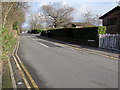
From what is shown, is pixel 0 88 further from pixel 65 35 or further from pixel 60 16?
pixel 60 16

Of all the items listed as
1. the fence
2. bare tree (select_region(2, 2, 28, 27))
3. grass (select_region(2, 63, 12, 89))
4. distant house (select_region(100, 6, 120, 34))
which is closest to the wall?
distant house (select_region(100, 6, 120, 34))

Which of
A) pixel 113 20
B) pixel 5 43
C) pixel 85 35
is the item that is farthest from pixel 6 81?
pixel 113 20

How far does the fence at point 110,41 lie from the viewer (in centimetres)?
1524

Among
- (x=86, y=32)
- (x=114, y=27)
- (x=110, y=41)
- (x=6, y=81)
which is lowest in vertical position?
(x=6, y=81)

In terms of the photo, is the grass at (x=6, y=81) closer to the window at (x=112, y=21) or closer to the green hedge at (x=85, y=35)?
the green hedge at (x=85, y=35)

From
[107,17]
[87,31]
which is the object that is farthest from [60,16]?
[87,31]

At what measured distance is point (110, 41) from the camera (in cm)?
1619

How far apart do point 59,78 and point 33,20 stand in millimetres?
102518

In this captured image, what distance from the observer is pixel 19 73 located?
7180 millimetres

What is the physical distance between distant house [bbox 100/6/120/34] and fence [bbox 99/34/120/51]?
10526 mm

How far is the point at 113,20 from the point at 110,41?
13.3m

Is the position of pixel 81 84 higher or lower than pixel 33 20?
lower

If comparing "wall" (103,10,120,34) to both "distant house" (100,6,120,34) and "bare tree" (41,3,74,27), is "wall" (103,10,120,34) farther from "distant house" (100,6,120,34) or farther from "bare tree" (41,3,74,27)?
"bare tree" (41,3,74,27)

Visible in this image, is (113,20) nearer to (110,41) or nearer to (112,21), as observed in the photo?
(112,21)
